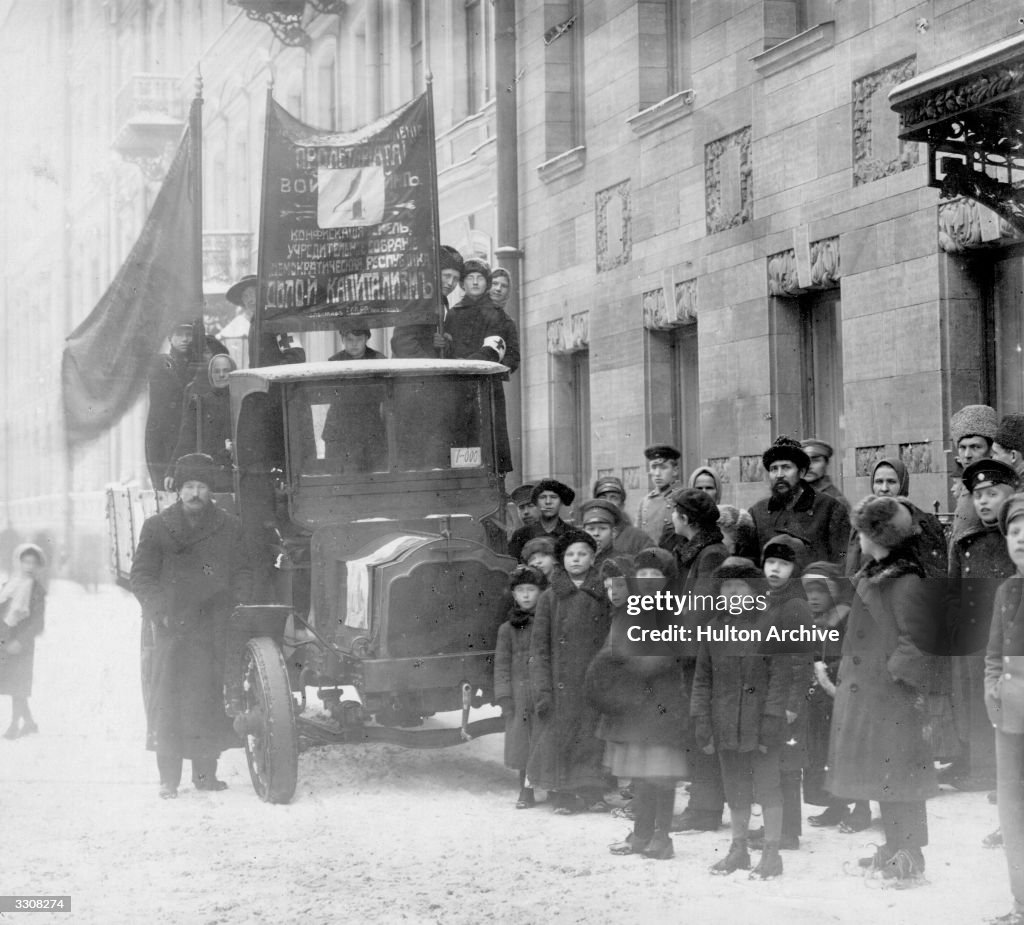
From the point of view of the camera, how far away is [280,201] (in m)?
8.92

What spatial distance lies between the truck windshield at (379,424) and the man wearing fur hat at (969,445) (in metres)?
2.77

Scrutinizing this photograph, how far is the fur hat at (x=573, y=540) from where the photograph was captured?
6.99m

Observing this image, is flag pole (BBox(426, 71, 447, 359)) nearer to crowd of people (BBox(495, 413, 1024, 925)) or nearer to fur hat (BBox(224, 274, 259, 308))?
fur hat (BBox(224, 274, 259, 308))

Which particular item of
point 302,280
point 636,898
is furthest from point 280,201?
point 636,898

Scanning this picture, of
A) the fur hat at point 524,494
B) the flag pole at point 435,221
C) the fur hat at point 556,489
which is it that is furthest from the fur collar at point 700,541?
the flag pole at point 435,221

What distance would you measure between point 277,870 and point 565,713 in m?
1.78

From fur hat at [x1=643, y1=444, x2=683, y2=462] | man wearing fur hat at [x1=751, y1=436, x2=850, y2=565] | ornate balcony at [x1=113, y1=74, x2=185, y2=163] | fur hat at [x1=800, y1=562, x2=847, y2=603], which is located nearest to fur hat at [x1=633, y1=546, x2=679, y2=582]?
fur hat at [x1=800, y1=562, x2=847, y2=603]

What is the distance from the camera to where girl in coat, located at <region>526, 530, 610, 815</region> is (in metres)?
7.14

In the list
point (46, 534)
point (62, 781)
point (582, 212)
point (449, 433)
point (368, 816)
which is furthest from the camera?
point (582, 212)

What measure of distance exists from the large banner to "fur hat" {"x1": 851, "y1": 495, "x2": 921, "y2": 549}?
13.8ft

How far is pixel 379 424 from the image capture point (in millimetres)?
8477

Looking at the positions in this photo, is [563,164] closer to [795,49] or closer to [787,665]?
[795,49]

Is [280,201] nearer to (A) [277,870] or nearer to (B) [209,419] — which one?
(B) [209,419]

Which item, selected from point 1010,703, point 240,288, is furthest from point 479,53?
point 1010,703
